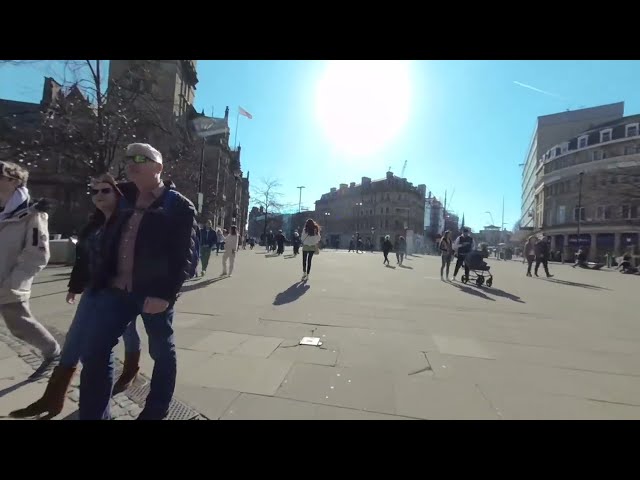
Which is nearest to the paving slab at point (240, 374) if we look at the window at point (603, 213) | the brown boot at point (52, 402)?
the brown boot at point (52, 402)

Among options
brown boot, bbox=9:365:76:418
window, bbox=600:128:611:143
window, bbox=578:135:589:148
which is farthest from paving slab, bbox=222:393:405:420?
window, bbox=578:135:589:148

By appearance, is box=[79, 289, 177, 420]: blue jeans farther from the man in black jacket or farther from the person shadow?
the person shadow

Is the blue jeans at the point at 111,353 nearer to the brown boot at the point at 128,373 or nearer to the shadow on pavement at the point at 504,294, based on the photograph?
the brown boot at the point at 128,373

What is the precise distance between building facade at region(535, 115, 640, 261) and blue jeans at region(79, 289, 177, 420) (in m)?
48.3

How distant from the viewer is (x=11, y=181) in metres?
2.90

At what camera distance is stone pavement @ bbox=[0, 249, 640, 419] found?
2617mm

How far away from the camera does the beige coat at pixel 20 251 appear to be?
285 cm

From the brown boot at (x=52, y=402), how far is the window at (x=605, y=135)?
229 feet

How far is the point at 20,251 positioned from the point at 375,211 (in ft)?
284

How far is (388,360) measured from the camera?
12.0ft

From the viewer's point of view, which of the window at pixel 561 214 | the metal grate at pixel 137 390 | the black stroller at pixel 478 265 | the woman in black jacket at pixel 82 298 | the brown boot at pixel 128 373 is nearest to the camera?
the woman in black jacket at pixel 82 298
